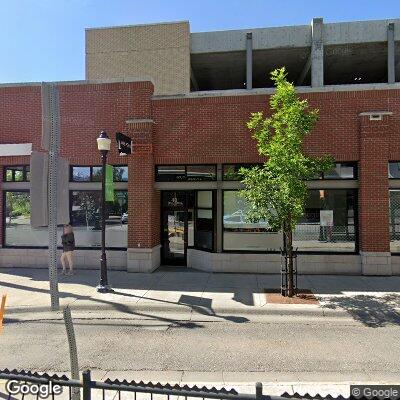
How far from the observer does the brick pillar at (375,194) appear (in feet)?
38.2

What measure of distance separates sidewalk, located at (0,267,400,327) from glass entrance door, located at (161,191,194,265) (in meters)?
1.28

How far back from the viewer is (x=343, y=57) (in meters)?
20.7

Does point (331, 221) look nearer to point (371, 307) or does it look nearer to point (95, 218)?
point (371, 307)

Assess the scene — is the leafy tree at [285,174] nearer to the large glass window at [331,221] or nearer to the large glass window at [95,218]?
the large glass window at [331,221]

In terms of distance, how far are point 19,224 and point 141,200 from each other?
15.5 feet

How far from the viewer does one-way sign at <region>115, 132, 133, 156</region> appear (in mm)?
11000

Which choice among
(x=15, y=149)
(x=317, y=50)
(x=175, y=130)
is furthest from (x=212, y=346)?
(x=317, y=50)

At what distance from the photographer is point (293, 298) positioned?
9156mm

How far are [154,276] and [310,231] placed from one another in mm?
5220

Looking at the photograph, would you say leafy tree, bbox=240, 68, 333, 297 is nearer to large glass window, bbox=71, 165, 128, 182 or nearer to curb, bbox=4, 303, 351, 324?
curb, bbox=4, 303, 351, 324

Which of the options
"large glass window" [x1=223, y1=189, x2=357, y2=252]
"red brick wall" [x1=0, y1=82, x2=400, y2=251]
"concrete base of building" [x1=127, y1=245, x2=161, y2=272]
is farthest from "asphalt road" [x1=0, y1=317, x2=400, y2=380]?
"red brick wall" [x1=0, y1=82, x2=400, y2=251]

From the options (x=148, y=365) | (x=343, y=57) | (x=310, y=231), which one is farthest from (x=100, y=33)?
(x=148, y=365)

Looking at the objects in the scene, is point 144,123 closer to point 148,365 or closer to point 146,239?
point 146,239
